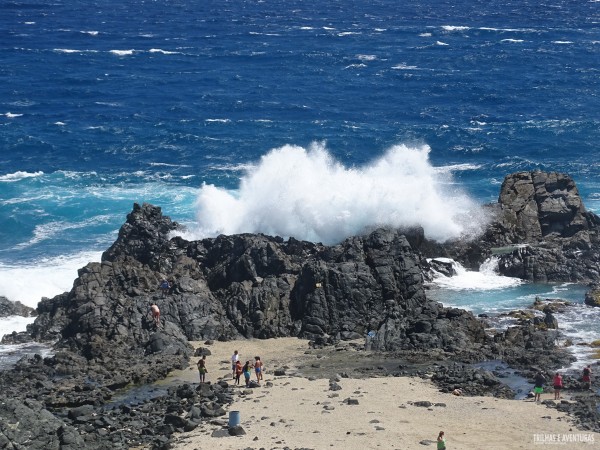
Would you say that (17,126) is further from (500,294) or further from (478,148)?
(500,294)

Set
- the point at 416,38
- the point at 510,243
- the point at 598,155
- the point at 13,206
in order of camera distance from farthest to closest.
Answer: the point at 416,38
the point at 598,155
the point at 13,206
the point at 510,243

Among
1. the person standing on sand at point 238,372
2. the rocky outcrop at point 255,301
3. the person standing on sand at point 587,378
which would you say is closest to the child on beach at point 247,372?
the person standing on sand at point 238,372

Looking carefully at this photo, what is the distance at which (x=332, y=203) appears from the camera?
66.3 metres

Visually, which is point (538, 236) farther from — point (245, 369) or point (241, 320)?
point (245, 369)

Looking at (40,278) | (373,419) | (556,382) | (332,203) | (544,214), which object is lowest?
(373,419)

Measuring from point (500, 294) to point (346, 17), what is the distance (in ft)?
274

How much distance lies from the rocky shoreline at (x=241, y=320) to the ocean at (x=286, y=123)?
3.22 metres

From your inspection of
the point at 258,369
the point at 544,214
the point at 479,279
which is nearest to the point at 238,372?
the point at 258,369

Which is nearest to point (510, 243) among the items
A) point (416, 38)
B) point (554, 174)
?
point (554, 174)

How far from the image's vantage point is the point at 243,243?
5741 cm

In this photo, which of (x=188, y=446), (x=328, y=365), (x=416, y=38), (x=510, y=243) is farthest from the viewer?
(x=416, y=38)

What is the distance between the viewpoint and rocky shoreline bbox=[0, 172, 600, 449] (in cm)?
4234

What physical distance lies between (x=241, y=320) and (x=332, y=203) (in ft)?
51.2

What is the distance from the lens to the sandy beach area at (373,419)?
39.2m
